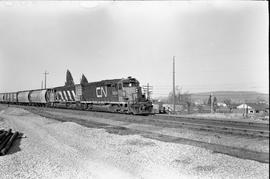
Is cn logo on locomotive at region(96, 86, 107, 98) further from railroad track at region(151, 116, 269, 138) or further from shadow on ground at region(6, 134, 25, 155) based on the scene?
shadow on ground at region(6, 134, 25, 155)

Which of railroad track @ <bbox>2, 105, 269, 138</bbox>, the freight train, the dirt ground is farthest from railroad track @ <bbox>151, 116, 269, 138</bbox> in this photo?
the freight train

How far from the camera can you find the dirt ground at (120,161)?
5410 mm

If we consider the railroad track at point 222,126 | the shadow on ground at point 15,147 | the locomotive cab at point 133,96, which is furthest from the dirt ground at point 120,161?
the locomotive cab at point 133,96

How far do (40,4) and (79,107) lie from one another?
21485mm

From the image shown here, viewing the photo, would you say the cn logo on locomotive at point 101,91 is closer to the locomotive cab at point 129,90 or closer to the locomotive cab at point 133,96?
the locomotive cab at point 133,96

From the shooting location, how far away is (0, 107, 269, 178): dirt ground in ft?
17.7

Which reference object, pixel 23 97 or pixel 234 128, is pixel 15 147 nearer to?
pixel 234 128

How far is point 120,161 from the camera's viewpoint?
6.38 meters

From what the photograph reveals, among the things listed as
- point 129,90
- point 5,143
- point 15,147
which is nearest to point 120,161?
point 15,147

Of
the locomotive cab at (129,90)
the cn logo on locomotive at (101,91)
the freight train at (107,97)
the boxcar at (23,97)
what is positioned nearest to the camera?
the freight train at (107,97)

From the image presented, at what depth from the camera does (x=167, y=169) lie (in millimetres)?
5723

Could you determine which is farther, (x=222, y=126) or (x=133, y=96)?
(x=133, y=96)

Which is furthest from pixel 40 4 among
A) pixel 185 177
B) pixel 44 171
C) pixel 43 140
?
pixel 185 177

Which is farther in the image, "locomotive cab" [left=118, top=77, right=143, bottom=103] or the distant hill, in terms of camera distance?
the distant hill
